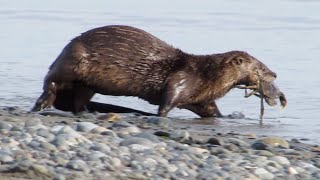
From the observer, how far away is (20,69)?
11.6m

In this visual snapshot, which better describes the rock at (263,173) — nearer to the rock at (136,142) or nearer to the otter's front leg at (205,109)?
the rock at (136,142)

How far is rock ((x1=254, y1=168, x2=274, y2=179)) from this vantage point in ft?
19.6

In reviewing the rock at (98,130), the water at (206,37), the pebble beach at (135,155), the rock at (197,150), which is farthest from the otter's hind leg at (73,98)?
the rock at (197,150)

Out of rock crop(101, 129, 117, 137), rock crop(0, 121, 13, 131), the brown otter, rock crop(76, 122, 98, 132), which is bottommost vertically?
rock crop(101, 129, 117, 137)

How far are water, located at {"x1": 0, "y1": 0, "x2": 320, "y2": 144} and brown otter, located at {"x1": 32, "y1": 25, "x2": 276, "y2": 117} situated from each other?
377mm

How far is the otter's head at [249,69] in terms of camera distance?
9555 mm

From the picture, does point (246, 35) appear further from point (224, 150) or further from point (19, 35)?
point (224, 150)

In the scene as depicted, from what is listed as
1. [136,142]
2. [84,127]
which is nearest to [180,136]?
[84,127]

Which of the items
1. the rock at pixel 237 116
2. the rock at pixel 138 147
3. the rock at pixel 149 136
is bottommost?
the rock at pixel 237 116

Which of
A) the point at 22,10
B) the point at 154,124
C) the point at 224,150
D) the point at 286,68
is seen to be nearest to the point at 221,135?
the point at 154,124

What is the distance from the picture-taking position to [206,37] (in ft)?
44.5

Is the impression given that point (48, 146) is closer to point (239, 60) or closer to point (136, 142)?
point (136, 142)

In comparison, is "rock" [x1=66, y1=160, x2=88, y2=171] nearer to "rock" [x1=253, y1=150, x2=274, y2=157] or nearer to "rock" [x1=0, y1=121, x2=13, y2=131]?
"rock" [x1=0, y1=121, x2=13, y2=131]

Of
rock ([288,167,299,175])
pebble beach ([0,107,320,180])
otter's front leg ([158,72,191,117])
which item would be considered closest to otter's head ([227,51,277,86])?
otter's front leg ([158,72,191,117])
